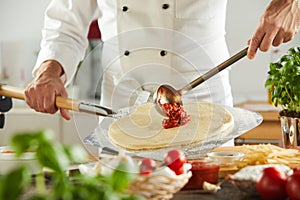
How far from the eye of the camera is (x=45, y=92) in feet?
6.84

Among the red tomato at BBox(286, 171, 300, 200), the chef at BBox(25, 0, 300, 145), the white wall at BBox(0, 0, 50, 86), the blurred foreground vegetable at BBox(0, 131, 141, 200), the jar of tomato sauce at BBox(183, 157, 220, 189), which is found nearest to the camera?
the blurred foreground vegetable at BBox(0, 131, 141, 200)

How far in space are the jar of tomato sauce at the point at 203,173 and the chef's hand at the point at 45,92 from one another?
0.53m

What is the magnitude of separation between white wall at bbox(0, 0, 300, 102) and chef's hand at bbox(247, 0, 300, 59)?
94.1 inches

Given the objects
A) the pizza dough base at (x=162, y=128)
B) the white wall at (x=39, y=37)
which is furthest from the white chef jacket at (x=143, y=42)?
the white wall at (x=39, y=37)

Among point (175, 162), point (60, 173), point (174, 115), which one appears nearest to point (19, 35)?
point (174, 115)

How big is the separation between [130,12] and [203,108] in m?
0.46

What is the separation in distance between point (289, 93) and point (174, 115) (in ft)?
1.24

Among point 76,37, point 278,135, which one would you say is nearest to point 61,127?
point 278,135

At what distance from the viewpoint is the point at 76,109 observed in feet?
6.08

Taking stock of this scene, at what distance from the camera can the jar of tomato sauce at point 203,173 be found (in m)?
1.69

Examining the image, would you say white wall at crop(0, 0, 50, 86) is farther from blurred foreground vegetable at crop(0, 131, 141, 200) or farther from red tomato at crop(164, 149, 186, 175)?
blurred foreground vegetable at crop(0, 131, 141, 200)

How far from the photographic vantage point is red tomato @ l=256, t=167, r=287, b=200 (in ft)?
4.89

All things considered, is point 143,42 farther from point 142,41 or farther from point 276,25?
point 276,25

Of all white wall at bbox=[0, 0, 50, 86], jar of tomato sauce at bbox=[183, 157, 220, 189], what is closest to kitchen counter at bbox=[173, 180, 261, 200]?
jar of tomato sauce at bbox=[183, 157, 220, 189]
